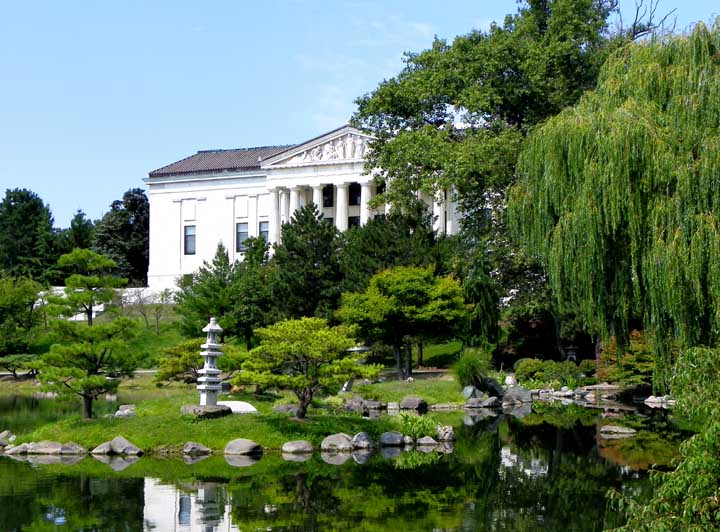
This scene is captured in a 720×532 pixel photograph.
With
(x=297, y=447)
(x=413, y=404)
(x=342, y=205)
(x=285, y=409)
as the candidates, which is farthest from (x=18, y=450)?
(x=342, y=205)

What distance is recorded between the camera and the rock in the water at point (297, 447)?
73.8 feet

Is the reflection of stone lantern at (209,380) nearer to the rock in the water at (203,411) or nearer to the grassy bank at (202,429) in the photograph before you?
the rock in the water at (203,411)

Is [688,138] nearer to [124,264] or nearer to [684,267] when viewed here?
[684,267]

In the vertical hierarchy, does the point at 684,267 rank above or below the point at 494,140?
below

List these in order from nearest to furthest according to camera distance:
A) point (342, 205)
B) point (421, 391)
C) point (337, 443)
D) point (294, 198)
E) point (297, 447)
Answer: point (297, 447), point (337, 443), point (421, 391), point (342, 205), point (294, 198)

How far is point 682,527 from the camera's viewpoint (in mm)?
8883

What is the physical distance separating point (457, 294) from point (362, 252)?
592 cm

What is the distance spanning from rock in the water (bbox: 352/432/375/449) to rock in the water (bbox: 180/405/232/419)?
11.7 feet

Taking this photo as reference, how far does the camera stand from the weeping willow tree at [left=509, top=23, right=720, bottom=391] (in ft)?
54.1

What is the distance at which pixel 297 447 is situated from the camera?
74.0 feet

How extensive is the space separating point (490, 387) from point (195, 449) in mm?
18737

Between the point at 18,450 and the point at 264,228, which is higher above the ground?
the point at 264,228

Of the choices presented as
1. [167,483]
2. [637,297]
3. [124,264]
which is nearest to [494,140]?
[637,297]

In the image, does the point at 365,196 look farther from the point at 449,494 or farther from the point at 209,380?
the point at 449,494
